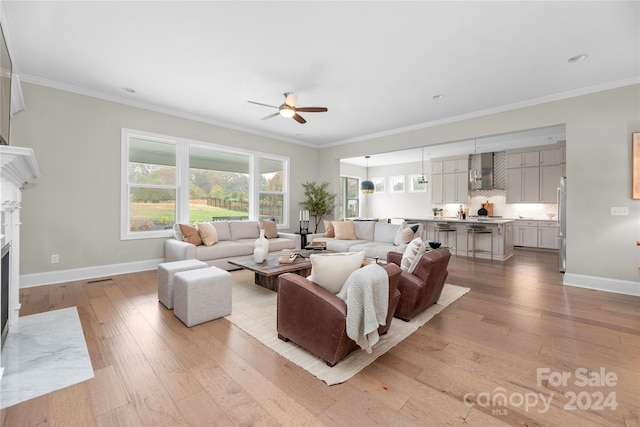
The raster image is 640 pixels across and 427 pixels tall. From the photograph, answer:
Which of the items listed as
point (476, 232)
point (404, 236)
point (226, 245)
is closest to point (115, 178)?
point (226, 245)

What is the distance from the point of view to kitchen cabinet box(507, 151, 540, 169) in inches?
303

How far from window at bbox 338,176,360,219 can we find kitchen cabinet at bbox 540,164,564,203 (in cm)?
607

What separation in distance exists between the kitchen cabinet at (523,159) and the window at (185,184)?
6.96m

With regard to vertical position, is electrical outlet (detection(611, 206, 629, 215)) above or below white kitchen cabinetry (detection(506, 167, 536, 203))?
below

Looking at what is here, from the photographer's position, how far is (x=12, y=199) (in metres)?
2.37

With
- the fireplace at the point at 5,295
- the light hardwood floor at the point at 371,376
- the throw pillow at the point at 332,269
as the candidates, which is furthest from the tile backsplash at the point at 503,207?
the fireplace at the point at 5,295

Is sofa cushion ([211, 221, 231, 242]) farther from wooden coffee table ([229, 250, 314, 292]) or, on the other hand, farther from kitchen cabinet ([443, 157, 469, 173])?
kitchen cabinet ([443, 157, 469, 173])

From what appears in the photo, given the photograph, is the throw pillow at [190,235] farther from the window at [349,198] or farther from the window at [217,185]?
the window at [349,198]

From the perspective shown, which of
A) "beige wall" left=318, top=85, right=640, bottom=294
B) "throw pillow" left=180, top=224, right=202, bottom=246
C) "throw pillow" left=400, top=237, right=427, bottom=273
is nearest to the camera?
"throw pillow" left=400, top=237, right=427, bottom=273

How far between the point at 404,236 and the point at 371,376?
10.9 feet

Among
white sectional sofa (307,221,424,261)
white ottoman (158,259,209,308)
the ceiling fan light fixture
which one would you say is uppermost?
the ceiling fan light fixture

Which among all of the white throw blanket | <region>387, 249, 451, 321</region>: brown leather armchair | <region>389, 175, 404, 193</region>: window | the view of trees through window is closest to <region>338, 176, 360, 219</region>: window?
<region>389, 175, 404, 193</region>: window

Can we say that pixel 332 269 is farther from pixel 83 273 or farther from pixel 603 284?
pixel 603 284

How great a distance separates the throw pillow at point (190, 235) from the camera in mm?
4715
